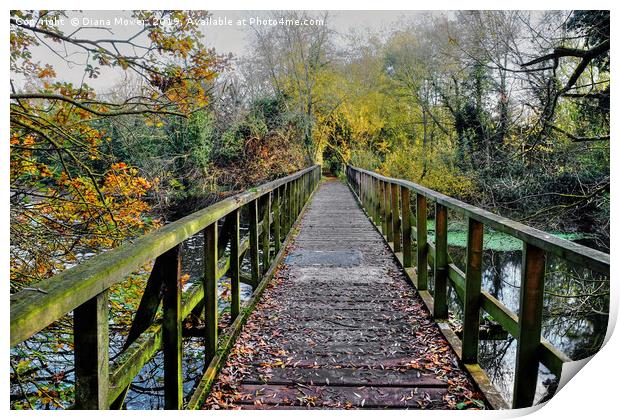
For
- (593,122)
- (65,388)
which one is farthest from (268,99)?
(65,388)

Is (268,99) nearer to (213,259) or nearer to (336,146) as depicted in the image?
(336,146)

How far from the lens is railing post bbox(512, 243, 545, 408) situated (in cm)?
167

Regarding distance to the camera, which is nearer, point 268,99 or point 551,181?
point 551,181

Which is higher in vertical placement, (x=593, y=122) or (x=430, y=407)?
(x=593, y=122)

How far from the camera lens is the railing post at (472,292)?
7.43ft

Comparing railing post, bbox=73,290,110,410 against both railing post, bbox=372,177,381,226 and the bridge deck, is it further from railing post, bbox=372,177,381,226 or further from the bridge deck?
railing post, bbox=372,177,381,226

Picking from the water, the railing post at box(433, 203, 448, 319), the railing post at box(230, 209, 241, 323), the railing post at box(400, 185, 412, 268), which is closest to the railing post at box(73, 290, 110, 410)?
the railing post at box(230, 209, 241, 323)

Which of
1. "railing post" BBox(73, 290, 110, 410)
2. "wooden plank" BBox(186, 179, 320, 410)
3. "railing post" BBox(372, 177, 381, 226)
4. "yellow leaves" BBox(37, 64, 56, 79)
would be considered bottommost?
"wooden plank" BBox(186, 179, 320, 410)

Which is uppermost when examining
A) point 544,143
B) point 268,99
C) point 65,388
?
point 268,99

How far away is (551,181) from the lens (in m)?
5.23

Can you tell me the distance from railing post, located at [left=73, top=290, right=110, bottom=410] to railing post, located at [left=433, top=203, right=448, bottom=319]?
7.14 ft

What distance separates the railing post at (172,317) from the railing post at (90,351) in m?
0.50

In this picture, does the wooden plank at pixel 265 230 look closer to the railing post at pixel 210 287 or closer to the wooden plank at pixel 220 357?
the wooden plank at pixel 220 357
